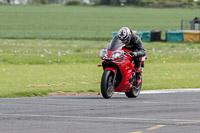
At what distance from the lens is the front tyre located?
15.3 meters

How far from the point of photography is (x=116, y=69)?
51.9 feet

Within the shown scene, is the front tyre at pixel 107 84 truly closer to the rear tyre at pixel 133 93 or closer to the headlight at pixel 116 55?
the headlight at pixel 116 55

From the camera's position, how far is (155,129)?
10664 millimetres

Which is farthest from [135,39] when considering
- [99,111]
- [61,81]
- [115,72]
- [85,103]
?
[61,81]

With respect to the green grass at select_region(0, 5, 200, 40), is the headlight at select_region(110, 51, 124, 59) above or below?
above

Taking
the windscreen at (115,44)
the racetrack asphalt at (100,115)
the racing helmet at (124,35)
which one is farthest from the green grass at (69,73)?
the racing helmet at (124,35)

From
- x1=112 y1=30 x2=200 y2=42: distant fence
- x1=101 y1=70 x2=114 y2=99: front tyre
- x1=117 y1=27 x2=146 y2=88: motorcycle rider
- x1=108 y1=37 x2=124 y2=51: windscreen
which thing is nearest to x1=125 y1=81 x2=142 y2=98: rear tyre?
x1=117 y1=27 x2=146 y2=88: motorcycle rider

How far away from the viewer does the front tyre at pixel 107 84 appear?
1534 centimetres

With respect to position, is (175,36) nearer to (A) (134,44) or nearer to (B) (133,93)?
(B) (133,93)

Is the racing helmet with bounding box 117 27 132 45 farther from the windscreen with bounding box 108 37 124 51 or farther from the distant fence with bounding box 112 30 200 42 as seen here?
the distant fence with bounding box 112 30 200 42

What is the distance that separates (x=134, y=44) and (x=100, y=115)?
4.40m

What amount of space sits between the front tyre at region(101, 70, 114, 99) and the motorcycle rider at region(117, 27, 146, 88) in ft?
3.06

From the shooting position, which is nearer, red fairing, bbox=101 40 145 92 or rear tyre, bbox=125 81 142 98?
red fairing, bbox=101 40 145 92

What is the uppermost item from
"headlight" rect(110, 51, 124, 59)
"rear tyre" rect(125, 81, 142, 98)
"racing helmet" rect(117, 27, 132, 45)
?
"racing helmet" rect(117, 27, 132, 45)
